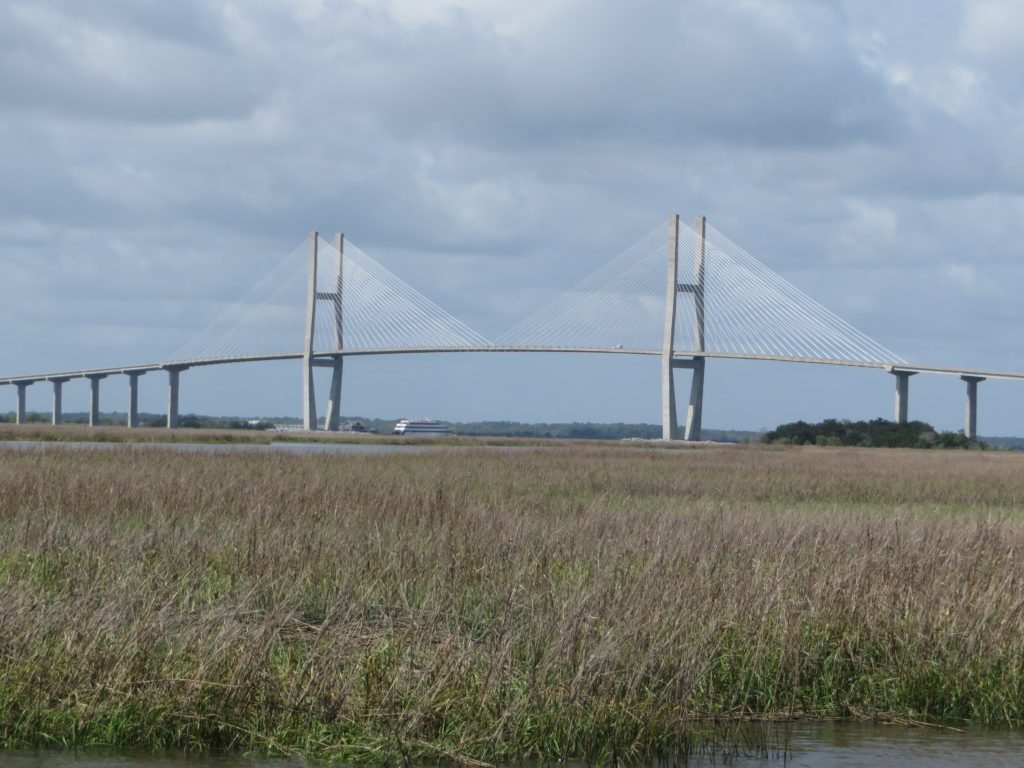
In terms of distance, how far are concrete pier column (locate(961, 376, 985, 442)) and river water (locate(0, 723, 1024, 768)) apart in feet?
165

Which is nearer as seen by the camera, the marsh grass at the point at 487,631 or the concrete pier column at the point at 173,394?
the marsh grass at the point at 487,631

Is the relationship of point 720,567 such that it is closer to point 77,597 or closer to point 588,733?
point 588,733

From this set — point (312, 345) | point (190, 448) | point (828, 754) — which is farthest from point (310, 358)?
point (828, 754)

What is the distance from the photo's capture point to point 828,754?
211 inches

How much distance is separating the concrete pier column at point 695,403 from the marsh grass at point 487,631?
45784mm

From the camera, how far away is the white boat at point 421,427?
11612 centimetres

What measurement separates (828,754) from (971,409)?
52273mm

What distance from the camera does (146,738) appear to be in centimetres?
496

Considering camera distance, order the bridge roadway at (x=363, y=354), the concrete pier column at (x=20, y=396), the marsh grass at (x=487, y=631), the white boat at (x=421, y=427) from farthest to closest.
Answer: the white boat at (x=421, y=427)
the concrete pier column at (x=20, y=396)
the bridge roadway at (x=363, y=354)
the marsh grass at (x=487, y=631)

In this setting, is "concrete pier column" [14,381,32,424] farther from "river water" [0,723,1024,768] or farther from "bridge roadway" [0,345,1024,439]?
"river water" [0,723,1024,768]

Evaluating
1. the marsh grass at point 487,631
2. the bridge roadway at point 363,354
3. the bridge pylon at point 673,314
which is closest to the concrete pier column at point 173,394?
the bridge roadway at point 363,354

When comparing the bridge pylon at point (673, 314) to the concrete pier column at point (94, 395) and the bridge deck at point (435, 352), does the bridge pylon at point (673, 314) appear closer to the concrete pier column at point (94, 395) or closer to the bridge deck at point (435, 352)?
the bridge deck at point (435, 352)

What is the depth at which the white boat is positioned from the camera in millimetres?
116125

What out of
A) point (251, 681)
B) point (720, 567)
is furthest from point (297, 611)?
point (720, 567)
